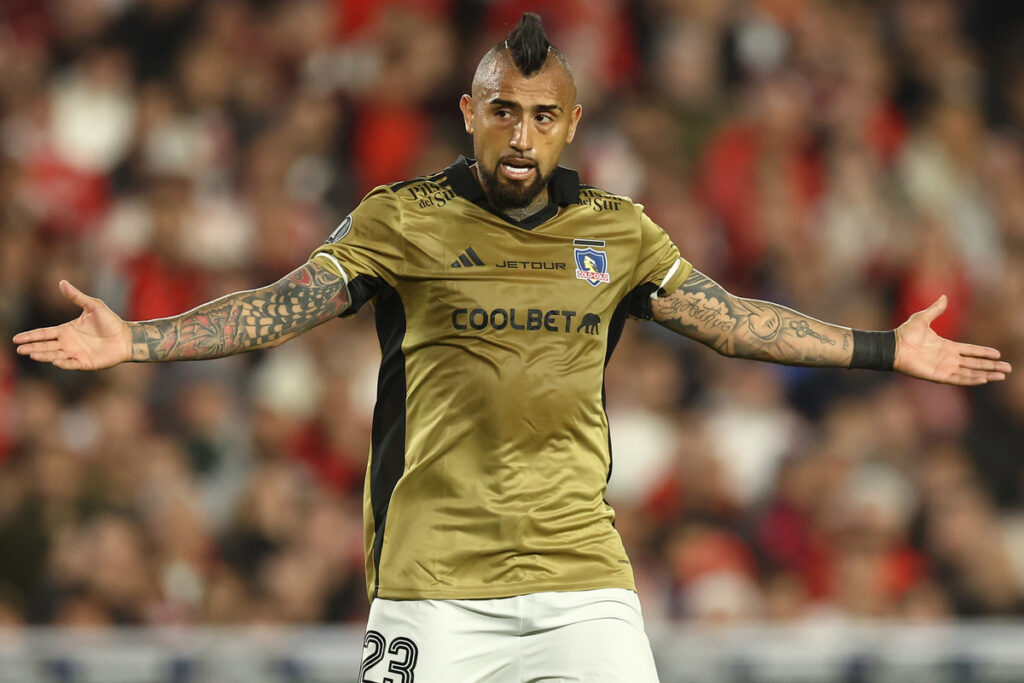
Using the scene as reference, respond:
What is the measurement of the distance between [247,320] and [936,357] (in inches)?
83.2

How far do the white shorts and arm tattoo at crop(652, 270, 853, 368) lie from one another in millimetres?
937

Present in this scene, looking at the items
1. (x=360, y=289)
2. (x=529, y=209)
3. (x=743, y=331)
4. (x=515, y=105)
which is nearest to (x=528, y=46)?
(x=515, y=105)

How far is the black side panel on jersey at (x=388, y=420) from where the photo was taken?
4508mm

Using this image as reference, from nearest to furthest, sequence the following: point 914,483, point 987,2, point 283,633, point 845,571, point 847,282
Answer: point 283,633 < point 845,571 < point 914,483 < point 847,282 < point 987,2

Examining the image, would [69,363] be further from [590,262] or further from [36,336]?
[590,262]

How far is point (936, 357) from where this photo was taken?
4934mm

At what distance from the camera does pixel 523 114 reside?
4.53 meters

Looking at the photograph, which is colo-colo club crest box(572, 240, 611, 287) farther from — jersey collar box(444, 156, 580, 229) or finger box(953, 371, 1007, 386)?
finger box(953, 371, 1007, 386)

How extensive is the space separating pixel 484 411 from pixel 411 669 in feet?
2.38

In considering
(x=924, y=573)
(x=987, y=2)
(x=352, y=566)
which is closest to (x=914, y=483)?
(x=924, y=573)

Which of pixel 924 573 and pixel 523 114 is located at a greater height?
pixel 523 114

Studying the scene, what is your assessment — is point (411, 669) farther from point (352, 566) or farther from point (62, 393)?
point (62, 393)

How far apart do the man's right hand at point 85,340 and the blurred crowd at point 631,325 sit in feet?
13.2

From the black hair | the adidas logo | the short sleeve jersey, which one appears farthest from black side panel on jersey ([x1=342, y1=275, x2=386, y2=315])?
the black hair
